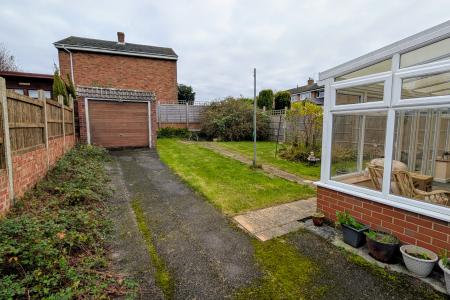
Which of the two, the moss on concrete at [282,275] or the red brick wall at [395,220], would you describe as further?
the red brick wall at [395,220]

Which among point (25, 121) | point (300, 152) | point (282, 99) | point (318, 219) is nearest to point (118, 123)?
point (25, 121)

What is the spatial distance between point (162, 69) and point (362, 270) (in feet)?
67.0

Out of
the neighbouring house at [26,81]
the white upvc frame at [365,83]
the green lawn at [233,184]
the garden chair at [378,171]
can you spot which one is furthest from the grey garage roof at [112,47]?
the garden chair at [378,171]

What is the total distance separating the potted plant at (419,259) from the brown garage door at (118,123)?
1145 centimetres

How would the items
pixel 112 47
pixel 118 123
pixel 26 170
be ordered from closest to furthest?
1. pixel 26 170
2. pixel 118 123
3. pixel 112 47

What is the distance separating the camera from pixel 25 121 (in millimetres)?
4215

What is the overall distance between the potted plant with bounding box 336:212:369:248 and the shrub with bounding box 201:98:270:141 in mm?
13004

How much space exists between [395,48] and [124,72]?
Answer: 19.6 meters

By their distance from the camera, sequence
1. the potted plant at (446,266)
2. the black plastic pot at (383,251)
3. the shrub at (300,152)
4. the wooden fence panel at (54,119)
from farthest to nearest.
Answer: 1. the shrub at (300,152)
2. the wooden fence panel at (54,119)
3. the black plastic pot at (383,251)
4. the potted plant at (446,266)

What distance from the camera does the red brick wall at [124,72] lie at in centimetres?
1747

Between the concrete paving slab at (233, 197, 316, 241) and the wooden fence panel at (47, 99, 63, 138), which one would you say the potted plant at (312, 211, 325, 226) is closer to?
the concrete paving slab at (233, 197, 316, 241)

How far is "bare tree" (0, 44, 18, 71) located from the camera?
23250mm

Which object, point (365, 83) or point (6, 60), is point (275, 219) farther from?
point (6, 60)

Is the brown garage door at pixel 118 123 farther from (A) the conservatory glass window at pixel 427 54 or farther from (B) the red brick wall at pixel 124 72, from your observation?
(A) the conservatory glass window at pixel 427 54
